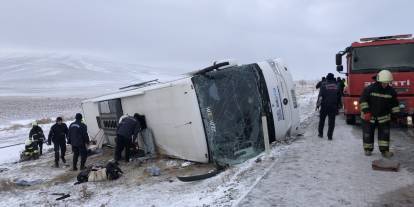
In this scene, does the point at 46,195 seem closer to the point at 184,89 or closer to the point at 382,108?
the point at 184,89

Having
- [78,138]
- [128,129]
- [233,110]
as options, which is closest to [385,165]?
[233,110]

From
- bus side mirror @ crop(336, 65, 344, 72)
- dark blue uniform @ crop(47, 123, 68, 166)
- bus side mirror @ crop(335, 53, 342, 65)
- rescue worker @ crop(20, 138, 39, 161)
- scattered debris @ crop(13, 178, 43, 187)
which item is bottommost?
scattered debris @ crop(13, 178, 43, 187)

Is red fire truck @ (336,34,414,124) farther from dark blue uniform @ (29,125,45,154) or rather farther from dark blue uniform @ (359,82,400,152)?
dark blue uniform @ (29,125,45,154)

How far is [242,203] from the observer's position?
6238 mm

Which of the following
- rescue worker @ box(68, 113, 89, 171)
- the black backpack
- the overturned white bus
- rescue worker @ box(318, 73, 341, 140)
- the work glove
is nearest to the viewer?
the work glove

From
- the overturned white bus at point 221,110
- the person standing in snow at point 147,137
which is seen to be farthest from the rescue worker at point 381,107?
the person standing in snow at point 147,137

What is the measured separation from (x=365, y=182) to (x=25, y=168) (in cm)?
1096

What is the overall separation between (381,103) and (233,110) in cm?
357

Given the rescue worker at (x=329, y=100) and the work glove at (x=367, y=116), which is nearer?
the work glove at (x=367, y=116)

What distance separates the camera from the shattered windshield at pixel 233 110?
10406 millimetres

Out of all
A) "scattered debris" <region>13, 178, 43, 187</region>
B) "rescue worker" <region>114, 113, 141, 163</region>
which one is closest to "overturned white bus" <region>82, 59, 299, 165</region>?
"rescue worker" <region>114, 113, 141, 163</region>

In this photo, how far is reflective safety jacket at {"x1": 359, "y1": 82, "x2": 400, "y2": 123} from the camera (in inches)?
338

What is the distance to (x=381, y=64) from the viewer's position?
1310cm

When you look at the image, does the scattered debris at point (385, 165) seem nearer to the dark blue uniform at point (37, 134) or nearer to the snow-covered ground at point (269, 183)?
the snow-covered ground at point (269, 183)
